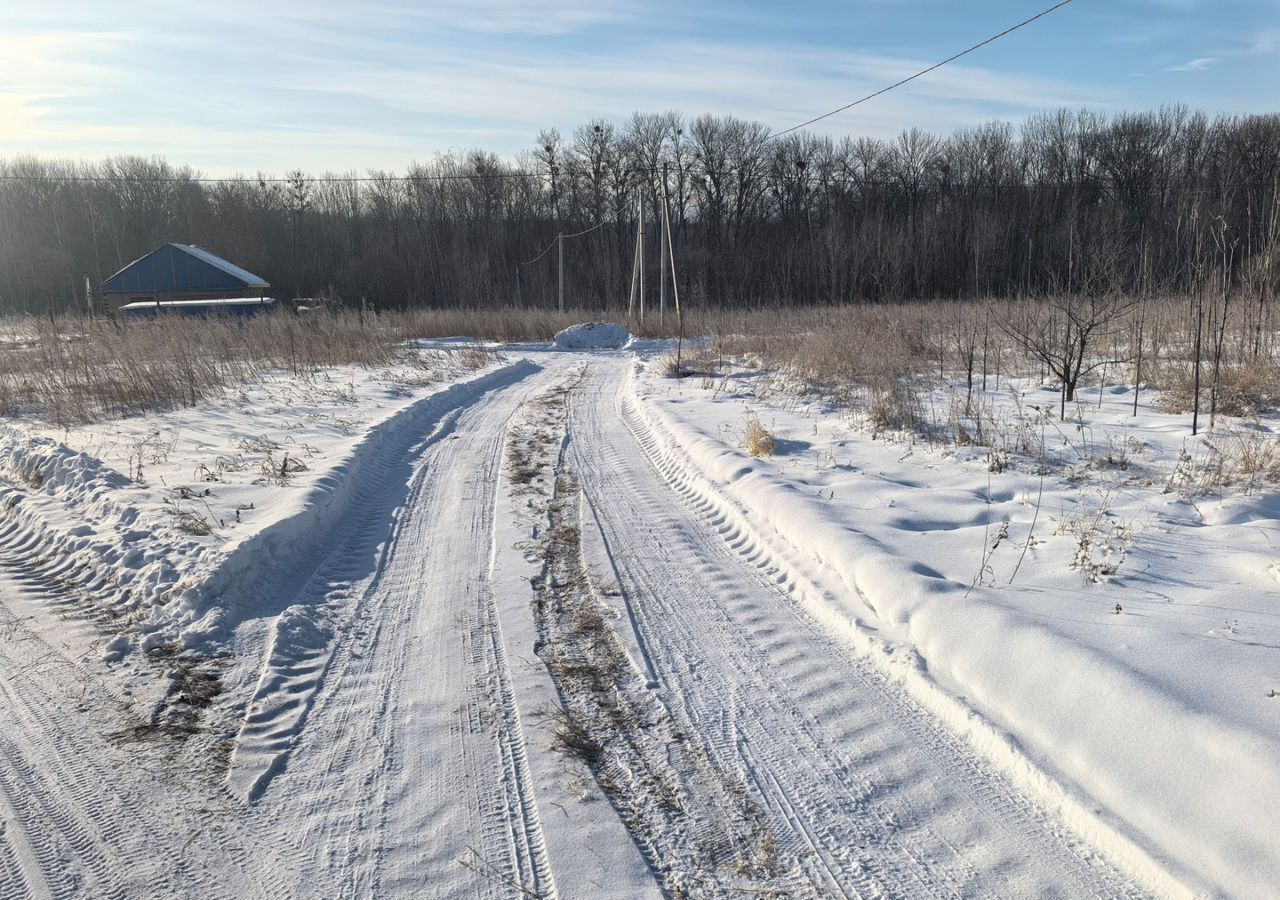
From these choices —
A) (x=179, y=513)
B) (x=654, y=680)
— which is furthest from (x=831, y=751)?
(x=179, y=513)

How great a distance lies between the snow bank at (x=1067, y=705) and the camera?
253 cm

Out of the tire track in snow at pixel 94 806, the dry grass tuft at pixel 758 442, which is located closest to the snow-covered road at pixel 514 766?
the tire track in snow at pixel 94 806

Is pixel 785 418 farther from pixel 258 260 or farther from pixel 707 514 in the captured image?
pixel 258 260

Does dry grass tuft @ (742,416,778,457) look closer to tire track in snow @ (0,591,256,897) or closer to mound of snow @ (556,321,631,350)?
tire track in snow @ (0,591,256,897)

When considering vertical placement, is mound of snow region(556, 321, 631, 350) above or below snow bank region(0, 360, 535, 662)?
above

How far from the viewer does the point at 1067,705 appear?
3.24 metres

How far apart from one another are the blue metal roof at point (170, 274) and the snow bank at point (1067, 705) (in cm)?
4043

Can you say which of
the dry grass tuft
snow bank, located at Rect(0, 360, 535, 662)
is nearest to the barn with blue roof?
snow bank, located at Rect(0, 360, 535, 662)

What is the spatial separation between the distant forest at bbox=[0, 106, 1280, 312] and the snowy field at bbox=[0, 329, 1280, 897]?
4799 cm

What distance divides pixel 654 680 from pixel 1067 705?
5.97 feet

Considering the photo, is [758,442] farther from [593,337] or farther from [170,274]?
[170,274]

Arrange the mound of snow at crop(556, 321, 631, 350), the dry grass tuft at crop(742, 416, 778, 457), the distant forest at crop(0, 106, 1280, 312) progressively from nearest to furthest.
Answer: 1. the dry grass tuft at crop(742, 416, 778, 457)
2. the mound of snow at crop(556, 321, 631, 350)
3. the distant forest at crop(0, 106, 1280, 312)

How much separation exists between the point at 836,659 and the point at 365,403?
33.3ft

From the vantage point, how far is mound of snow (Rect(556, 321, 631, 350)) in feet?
92.8
